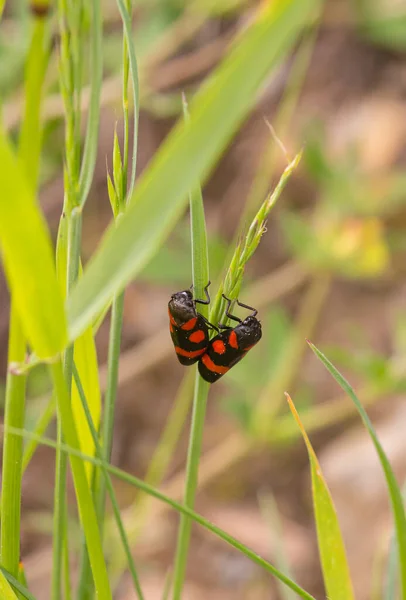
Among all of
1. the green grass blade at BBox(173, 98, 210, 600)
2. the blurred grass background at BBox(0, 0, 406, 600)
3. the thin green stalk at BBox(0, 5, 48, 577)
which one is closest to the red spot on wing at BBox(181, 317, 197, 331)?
the green grass blade at BBox(173, 98, 210, 600)

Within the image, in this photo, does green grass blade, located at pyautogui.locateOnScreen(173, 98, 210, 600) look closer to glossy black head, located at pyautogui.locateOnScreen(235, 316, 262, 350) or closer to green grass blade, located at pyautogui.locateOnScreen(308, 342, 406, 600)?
green grass blade, located at pyautogui.locateOnScreen(308, 342, 406, 600)

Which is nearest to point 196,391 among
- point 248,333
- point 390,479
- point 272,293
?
point 390,479

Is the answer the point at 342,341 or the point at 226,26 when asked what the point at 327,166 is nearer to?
the point at 342,341

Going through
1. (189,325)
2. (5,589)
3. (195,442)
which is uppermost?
(189,325)

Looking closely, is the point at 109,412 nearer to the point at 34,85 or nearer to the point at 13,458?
the point at 13,458

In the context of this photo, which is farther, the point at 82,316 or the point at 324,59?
the point at 324,59

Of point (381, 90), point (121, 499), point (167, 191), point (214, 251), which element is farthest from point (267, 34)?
point (381, 90)

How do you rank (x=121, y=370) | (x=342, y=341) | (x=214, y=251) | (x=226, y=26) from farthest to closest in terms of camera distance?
(x=226, y=26), (x=342, y=341), (x=121, y=370), (x=214, y=251)
